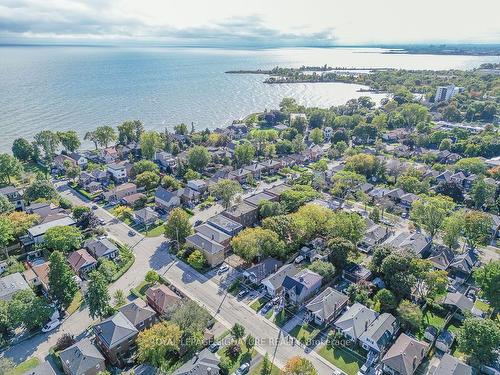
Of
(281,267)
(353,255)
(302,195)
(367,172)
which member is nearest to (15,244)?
(281,267)

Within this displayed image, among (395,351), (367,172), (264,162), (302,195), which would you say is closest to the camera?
(395,351)

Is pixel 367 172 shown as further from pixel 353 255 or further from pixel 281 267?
pixel 281 267

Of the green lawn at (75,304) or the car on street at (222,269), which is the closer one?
the green lawn at (75,304)

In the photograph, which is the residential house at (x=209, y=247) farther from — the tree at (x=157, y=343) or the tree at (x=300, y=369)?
the tree at (x=300, y=369)

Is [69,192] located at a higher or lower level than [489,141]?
lower

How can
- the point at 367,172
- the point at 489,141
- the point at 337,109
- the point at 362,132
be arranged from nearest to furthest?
the point at 367,172
the point at 489,141
the point at 362,132
the point at 337,109

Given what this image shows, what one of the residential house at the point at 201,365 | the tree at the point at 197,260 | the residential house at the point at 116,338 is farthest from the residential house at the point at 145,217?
the residential house at the point at 201,365

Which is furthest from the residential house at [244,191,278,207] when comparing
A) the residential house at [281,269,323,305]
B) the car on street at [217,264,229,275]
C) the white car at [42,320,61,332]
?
the white car at [42,320,61,332]
